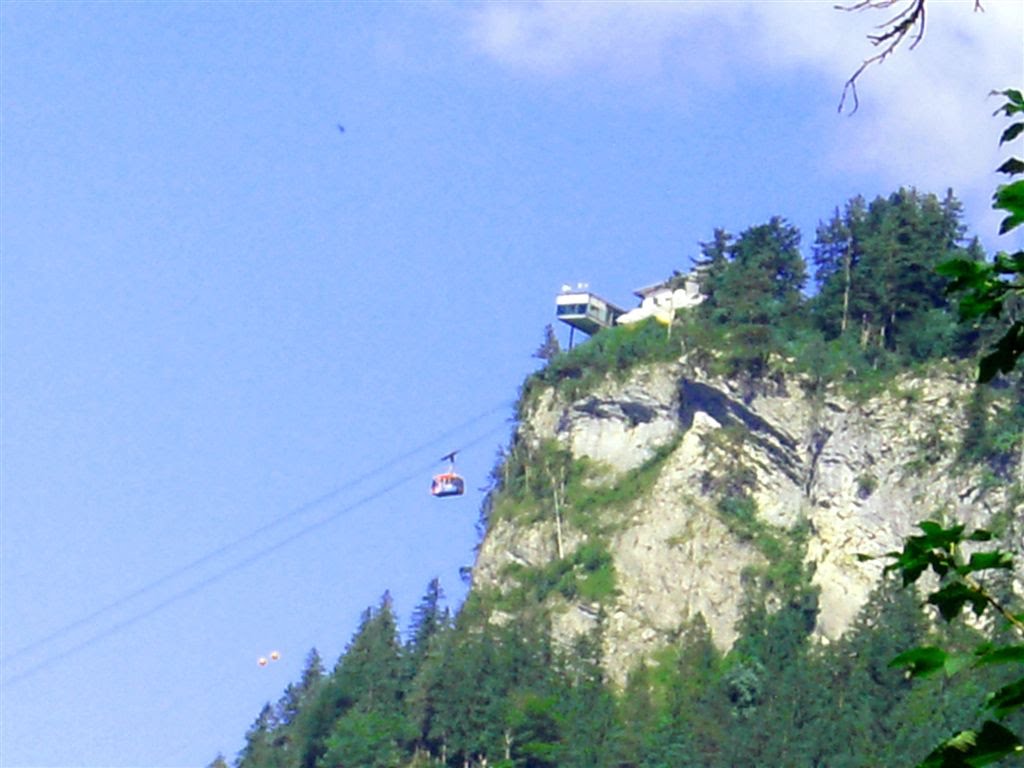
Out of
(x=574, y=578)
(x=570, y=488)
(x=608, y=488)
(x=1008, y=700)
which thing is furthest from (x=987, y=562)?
(x=570, y=488)

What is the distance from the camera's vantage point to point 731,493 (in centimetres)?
8231

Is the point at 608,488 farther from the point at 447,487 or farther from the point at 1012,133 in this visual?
the point at 1012,133

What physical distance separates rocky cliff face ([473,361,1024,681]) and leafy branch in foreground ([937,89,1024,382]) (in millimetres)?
73177

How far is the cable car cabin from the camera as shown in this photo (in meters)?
88.8

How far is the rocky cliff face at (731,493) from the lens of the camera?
78625 millimetres

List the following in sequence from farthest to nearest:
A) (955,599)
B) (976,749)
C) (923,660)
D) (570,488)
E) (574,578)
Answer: (570,488)
(574,578)
(955,599)
(923,660)
(976,749)

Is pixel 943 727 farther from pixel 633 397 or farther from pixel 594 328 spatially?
pixel 594 328

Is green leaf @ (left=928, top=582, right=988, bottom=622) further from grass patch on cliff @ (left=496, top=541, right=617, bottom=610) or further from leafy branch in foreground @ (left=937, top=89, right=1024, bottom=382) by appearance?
grass patch on cliff @ (left=496, top=541, right=617, bottom=610)

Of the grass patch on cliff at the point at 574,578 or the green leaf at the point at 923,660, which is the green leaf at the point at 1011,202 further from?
the grass patch on cliff at the point at 574,578

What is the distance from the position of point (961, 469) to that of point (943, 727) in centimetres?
2015

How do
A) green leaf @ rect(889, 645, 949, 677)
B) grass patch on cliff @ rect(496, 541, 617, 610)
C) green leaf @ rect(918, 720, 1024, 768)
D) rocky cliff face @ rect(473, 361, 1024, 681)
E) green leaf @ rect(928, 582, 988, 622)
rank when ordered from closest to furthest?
green leaf @ rect(918, 720, 1024, 768), green leaf @ rect(889, 645, 949, 677), green leaf @ rect(928, 582, 988, 622), rocky cliff face @ rect(473, 361, 1024, 681), grass patch on cliff @ rect(496, 541, 617, 610)

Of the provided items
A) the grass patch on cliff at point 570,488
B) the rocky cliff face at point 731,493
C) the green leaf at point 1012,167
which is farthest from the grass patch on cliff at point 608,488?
the green leaf at point 1012,167

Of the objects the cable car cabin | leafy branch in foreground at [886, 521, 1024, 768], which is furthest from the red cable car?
leafy branch in foreground at [886, 521, 1024, 768]

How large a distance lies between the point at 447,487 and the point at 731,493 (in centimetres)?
1248
